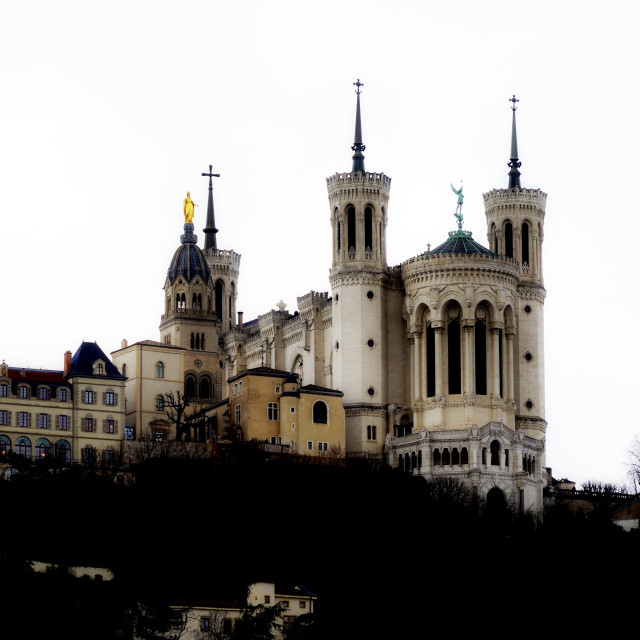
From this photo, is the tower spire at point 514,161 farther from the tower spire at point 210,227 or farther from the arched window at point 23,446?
the arched window at point 23,446

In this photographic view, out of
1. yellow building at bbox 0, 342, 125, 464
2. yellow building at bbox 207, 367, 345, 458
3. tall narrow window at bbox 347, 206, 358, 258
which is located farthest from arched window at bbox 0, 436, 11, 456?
tall narrow window at bbox 347, 206, 358, 258

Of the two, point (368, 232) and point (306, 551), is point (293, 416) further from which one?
point (306, 551)

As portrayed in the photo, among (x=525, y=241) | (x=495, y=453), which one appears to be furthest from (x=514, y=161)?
(x=495, y=453)

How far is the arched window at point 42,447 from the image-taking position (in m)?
123

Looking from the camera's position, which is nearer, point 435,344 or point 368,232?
point 435,344

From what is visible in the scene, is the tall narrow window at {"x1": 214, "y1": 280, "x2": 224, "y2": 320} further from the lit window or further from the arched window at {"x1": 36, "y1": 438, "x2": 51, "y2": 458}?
the arched window at {"x1": 36, "y1": 438, "x2": 51, "y2": 458}

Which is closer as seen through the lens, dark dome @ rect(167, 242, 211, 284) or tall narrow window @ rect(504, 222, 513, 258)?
tall narrow window @ rect(504, 222, 513, 258)

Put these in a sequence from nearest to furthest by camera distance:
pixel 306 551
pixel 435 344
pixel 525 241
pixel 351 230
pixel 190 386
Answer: pixel 306 551 → pixel 435 344 → pixel 351 230 → pixel 525 241 → pixel 190 386

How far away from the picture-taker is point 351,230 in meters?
136

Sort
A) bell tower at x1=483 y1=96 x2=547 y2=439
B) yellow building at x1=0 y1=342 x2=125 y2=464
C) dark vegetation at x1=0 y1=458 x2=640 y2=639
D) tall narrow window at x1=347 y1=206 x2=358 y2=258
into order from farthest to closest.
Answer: bell tower at x1=483 y1=96 x2=547 y2=439, tall narrow window at x1=347 y1=206 x2=358 y2=258, yellow building at x1=0 y1=342 x2=125 y2=464, dark vegetation at x1=0 y1=458 x2=640 y2=639

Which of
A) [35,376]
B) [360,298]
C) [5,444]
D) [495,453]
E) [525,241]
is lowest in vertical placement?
[495,453]

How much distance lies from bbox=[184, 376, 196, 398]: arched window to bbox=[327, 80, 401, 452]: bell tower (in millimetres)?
16828

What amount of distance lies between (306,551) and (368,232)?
29.6m

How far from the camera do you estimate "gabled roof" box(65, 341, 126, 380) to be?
417ft
